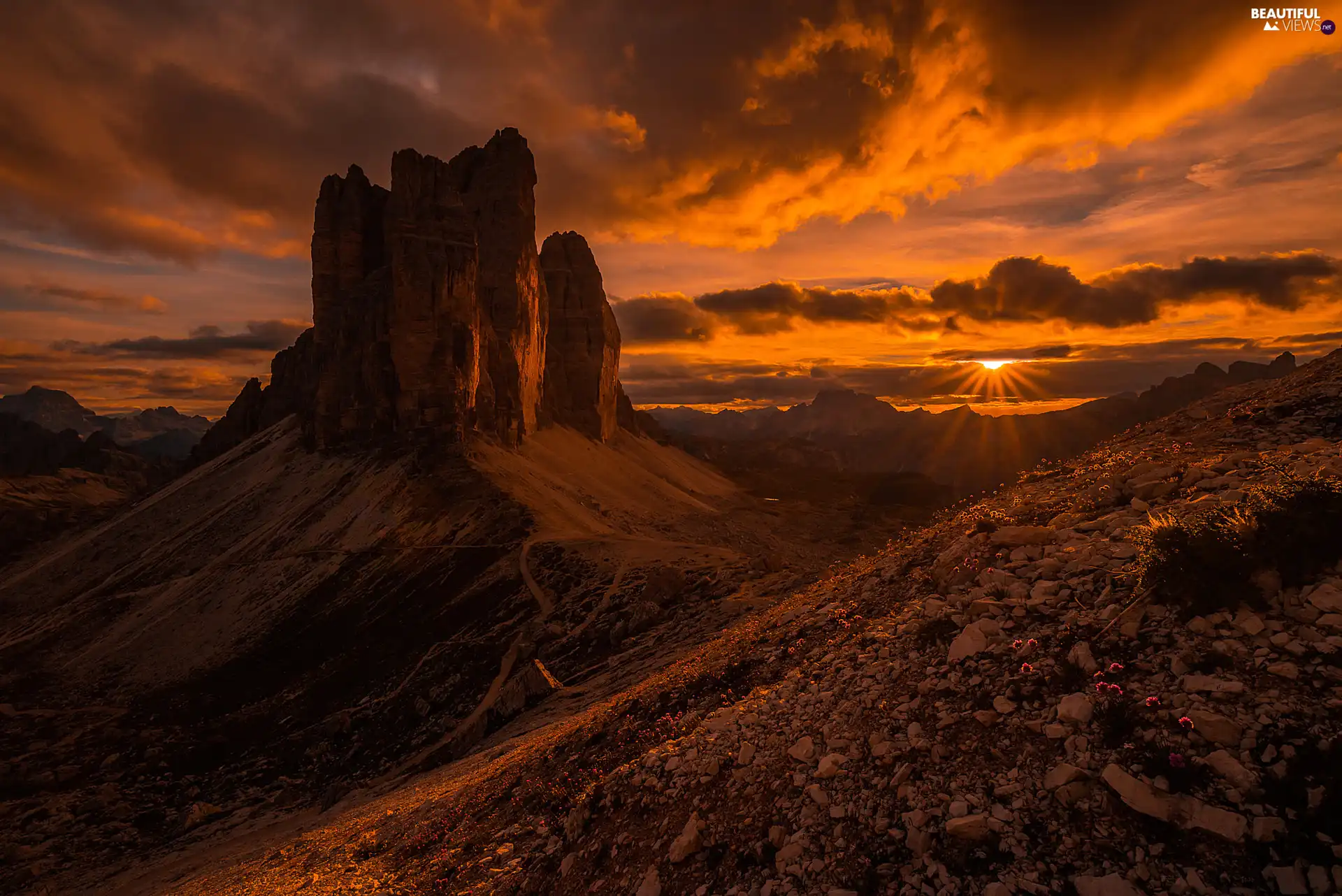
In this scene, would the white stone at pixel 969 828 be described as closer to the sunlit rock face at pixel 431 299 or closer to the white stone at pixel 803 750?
the white stone at pixel 803 750

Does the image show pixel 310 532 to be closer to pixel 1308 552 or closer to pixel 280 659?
pixel 280 659

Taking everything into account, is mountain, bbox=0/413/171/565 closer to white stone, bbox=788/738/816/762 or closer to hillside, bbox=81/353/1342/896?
hillside, bbox=81/353/1342/896

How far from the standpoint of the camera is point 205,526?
67.5m

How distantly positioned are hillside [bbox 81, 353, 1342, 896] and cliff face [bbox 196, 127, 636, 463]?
63.3 meters

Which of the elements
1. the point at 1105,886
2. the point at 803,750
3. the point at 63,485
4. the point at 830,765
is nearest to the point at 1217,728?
the point at 1105,886

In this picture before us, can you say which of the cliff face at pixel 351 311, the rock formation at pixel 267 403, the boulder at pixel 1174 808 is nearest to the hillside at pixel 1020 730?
the boulder at pixel 1174 808

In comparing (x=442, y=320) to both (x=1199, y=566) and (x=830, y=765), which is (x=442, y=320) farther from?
(x=1199, y=566)

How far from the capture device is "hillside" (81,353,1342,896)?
4980mm

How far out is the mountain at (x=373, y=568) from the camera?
27.7 metres

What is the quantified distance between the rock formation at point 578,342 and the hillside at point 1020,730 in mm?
98081

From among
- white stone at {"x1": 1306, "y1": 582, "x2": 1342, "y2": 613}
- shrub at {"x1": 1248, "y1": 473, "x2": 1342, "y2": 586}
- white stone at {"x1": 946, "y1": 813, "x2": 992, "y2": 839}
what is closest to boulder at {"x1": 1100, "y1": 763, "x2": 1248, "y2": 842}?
white stone at {"x1": 946, "y1": 813, "x2": 992, "y2": 839}

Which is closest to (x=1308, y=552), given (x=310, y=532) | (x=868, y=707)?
(x=868, y=707)

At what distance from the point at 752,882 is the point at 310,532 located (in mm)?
65059

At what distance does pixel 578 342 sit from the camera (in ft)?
380
